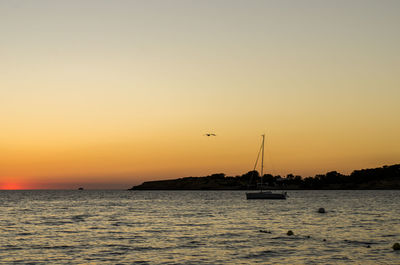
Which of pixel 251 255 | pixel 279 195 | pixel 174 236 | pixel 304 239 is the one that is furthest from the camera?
pixel 279 195

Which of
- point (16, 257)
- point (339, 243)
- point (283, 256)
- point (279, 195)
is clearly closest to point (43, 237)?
point (16, 257)

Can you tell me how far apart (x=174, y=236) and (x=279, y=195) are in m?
112

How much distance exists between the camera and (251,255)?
40219 mm

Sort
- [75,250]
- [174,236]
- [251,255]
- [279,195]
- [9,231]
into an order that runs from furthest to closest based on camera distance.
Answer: [279,195] → [9,231] → [174,236] → [75,250] → [251,255]

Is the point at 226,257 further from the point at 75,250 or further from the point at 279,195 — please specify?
the point at 279,195

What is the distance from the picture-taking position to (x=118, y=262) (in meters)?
37.5

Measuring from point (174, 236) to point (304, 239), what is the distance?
15.0m

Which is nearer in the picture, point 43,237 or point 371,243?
point 371,243

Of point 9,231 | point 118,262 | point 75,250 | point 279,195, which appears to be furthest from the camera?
point 279,195

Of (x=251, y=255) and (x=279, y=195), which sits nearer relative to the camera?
(x=251, y=255)

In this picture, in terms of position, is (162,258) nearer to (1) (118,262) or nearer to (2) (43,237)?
(1) (118,262)

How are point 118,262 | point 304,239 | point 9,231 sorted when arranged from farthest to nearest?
1. point 9,231
2. point 304,239
3. point 118,262

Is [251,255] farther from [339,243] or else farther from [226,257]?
[339,243]

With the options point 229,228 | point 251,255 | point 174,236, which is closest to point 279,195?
point 229,228
